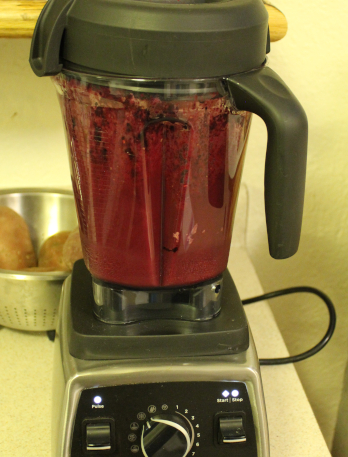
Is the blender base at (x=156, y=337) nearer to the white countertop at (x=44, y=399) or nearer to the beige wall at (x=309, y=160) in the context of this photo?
the white countertop at (x=44, y=399)

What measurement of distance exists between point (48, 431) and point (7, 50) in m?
0.58

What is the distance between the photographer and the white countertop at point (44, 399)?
57 centimetres

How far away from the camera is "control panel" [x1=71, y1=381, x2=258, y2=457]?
453 mm

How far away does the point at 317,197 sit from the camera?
93 centimetres

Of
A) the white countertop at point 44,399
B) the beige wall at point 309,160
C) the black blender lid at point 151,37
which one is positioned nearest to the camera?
the black blender lid at point 151,37

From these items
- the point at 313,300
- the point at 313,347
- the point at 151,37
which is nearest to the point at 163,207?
the point at 151,37

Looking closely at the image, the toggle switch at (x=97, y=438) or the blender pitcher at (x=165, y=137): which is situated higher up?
the blender pitcher at (x=165, y=137)

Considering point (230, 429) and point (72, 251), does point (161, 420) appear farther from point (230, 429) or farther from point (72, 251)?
point (72, 251)

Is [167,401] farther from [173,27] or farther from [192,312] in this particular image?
[173,27]

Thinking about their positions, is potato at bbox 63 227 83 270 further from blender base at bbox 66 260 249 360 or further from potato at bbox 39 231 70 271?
blender base at bbox 66 260 249 360

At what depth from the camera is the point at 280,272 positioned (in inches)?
39.4

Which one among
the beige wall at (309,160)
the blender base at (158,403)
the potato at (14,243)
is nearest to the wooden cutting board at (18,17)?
the beige wall at (309,160)

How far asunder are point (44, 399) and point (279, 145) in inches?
17.8

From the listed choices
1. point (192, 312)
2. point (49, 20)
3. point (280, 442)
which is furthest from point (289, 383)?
point (49, 20)
